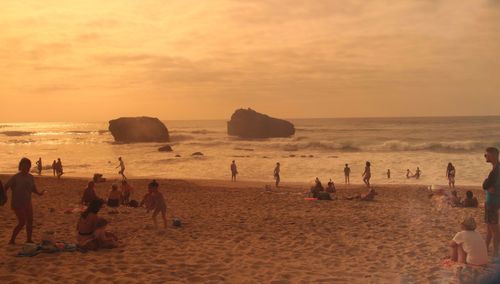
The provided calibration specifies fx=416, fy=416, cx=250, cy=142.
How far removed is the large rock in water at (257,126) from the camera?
83812mm

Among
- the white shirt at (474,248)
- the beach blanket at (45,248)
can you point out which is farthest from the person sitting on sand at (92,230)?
the white shirt at (474,248)

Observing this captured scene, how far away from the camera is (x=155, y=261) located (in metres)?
7.36

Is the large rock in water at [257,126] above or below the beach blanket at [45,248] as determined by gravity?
above

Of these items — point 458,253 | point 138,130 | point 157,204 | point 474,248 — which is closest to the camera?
point 474,248

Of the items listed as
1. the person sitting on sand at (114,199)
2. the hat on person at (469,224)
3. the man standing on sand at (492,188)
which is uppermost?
the man standing on sand at (492,188)

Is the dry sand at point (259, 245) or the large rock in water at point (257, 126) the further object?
the large rock in water at point (257, 126)

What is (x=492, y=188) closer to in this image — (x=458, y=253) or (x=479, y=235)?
(x=479, y=235)

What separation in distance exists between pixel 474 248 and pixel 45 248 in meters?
7.36

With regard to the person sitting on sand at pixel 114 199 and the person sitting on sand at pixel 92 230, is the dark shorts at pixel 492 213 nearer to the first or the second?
the person sitting on sand at pixel 92 230

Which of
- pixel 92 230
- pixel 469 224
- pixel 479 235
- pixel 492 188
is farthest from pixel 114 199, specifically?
pixel 492 188

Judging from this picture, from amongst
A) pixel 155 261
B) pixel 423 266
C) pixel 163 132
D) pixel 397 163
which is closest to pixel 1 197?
pixel 155 261

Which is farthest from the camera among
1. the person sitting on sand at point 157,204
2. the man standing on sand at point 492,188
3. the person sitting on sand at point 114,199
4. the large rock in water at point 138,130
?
the large rock in water at point 138,130

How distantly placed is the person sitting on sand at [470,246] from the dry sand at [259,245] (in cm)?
36

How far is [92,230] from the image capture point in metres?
8.08
